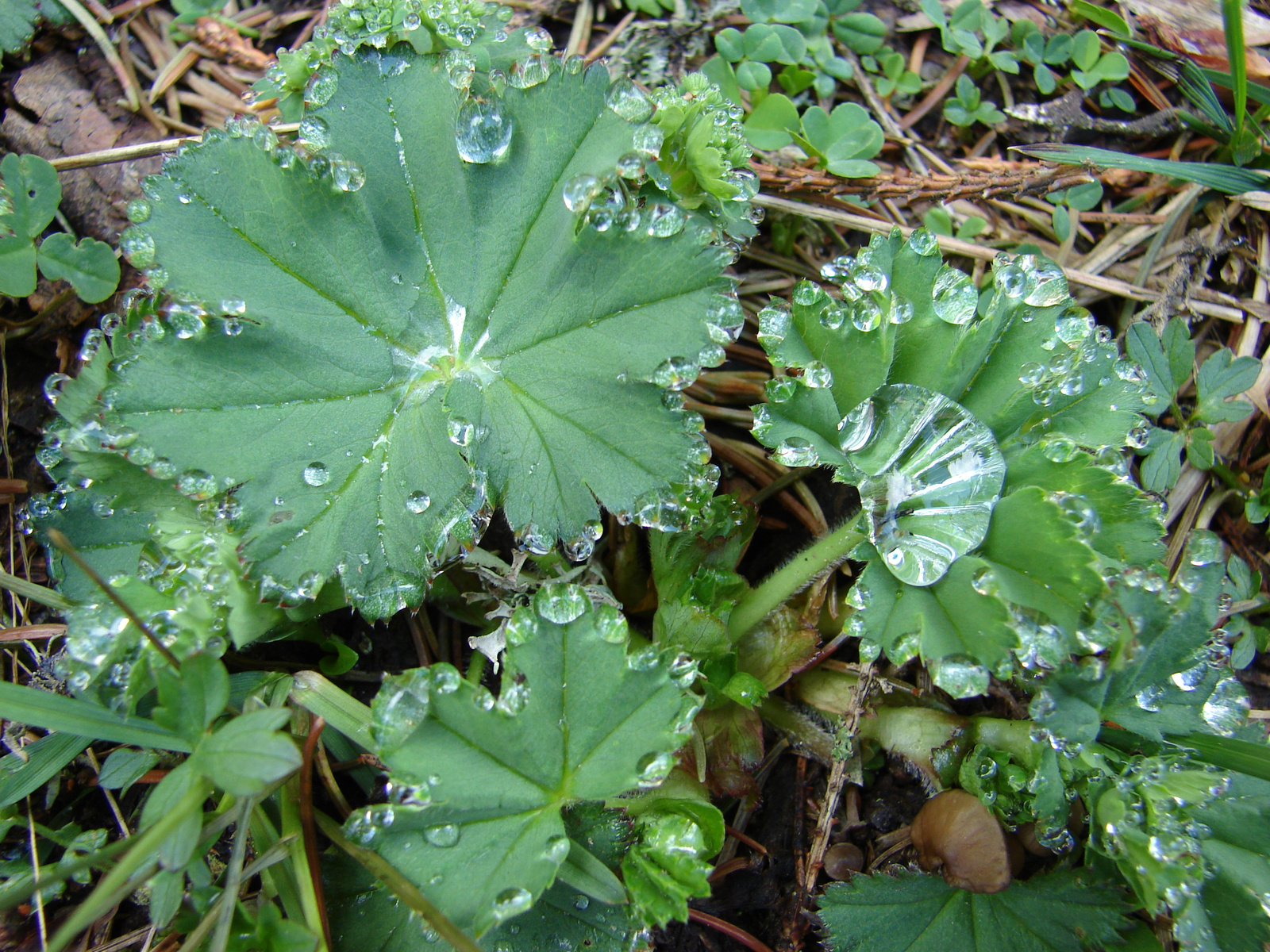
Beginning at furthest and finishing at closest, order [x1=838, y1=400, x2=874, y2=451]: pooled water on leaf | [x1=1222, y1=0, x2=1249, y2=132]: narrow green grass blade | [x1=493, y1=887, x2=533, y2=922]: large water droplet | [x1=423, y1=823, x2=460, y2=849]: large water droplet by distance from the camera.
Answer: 1. [x1=1222, y1=0, x2=1249, y2=132]: narrow green grass blade
2. [x1=838, y1=400, x2=874, y2=451]: pooled water on leaf
3. [x1=423, y1=823, x2=460, y2=849]: large water droplet
4. [x1=493, y1=887, x2=533, y2=922]: large water droplet

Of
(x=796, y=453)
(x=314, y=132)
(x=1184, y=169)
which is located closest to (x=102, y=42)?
(x=314, y=132)

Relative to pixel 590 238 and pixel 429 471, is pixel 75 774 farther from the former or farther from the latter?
pixel 590 238

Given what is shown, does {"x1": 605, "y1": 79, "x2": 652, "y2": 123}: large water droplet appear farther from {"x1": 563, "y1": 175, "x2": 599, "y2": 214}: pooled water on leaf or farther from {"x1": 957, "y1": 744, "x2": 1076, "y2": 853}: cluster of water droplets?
{"x1": 957, "y1": 744, "x2": 1076, "y2": 853}: cluster of water droplets

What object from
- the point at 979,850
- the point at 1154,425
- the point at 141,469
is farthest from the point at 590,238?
the point at 1154,425

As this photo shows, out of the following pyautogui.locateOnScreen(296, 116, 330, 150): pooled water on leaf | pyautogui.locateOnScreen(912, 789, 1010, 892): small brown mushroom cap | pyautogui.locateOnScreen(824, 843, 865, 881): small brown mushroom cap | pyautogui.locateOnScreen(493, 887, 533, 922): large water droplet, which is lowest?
pyautogui.locateOnScreen(824, 843, 865, 881): small brown mushroom cap

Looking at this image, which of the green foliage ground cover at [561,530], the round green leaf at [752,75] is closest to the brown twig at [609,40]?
the round green leaf at [752,75]

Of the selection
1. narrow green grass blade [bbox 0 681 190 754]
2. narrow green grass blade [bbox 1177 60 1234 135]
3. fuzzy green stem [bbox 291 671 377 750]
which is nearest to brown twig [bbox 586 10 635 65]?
narrow green grass blade [bbox 1177 60 1234 135]

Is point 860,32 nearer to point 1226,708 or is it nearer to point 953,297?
point 953,297
